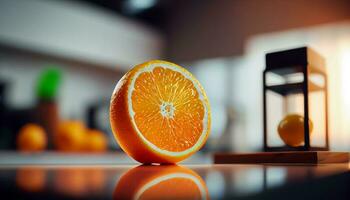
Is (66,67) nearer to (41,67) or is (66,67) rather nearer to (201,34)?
(41,67)

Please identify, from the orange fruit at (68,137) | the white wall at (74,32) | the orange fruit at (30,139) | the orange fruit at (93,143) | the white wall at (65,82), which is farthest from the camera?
the white wall at (65,82)

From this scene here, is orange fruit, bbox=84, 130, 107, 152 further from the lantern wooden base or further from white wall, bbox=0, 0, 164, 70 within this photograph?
the lantern wooden base

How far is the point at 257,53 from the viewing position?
4.25m

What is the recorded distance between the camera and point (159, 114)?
79cm


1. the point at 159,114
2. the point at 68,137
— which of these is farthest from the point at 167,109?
the point at 68,137

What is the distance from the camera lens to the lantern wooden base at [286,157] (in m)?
0.90

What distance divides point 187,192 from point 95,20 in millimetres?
3832

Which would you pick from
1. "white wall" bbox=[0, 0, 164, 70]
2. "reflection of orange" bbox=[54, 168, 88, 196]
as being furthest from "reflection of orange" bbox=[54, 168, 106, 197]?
"white wall" bbox=[0, 0, 164, 70]

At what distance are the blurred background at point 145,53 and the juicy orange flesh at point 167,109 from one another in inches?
78.4

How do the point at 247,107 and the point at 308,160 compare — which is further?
the point at 247,107

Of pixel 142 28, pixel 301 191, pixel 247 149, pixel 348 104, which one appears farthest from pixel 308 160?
pixel 142 28

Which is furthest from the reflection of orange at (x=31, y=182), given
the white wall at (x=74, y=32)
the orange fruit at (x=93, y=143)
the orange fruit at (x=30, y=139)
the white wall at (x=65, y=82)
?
the white wall at (x=74, y=32)

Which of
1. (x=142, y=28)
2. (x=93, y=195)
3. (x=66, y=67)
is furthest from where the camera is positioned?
(x=142, y=28)

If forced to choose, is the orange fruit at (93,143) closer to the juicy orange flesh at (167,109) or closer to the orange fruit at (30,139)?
the orange fruit at (30,139)
